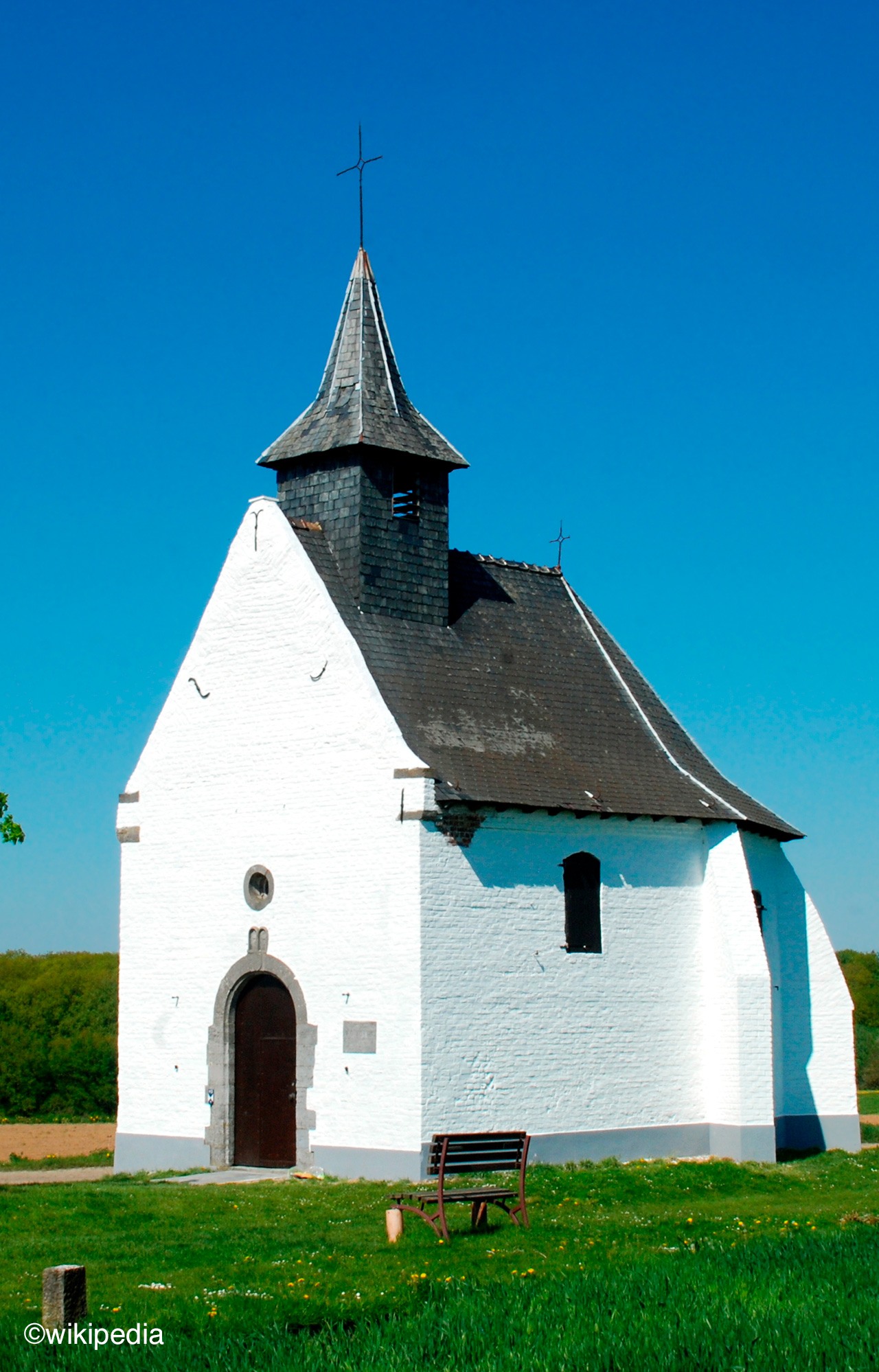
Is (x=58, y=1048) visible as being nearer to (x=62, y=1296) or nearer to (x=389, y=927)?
(x=389, y=927)

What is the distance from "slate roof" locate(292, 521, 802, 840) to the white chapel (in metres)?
0.06

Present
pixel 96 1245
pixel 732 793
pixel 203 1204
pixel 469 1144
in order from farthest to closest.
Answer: pixel 732 793 < pixel 203 1204 < pixel 469 1144 < pixel 96 1245

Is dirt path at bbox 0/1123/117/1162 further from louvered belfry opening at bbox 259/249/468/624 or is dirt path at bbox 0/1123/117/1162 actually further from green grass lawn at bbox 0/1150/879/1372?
louvered belfry opening at bbox 259/249/468/624

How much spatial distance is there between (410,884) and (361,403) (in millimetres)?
7782

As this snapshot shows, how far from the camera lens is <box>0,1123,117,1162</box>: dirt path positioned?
92.3 ft

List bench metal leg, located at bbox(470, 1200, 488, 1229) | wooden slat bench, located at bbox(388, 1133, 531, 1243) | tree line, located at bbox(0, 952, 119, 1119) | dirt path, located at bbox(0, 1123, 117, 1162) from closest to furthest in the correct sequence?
wooden slat bench, located at bbox(388, 1133, 531, 1243) → bench metal leg, located at bbox(470, 1200, 488, 1229) → dirt path, located at bbox(0, 1123, 117, 1162) → tree line, located at bbox(0, 952, 119, 1119)

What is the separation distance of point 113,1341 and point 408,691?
12.7 meters

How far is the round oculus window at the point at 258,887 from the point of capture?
20.6 m

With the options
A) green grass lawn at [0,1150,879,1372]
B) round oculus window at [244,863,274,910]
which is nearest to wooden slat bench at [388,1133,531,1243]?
green grass lawn at [0,1150,879,1372]

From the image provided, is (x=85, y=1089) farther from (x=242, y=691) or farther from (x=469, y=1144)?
(x=469, y=1144)

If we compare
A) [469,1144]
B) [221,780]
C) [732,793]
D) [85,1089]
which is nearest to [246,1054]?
[221,780]

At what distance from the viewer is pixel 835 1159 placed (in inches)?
868

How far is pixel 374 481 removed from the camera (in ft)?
72.3

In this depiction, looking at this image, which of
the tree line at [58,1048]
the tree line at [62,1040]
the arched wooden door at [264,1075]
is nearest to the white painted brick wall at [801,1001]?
the arched wooden door at [264,1075]
